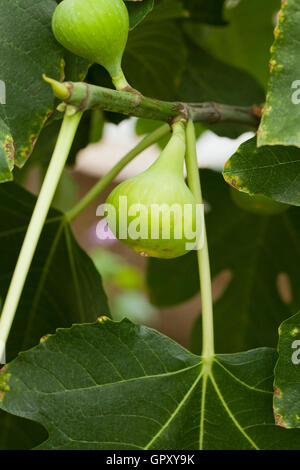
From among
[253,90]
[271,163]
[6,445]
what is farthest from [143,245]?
[253,90]

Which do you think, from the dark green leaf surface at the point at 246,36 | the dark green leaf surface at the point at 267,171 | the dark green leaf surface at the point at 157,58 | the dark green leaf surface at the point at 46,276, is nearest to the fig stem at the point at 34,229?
the dark green leaf surface at the point at 267,171

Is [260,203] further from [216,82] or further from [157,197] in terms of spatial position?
[216,82]

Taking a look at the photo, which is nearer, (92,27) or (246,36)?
(92,27)

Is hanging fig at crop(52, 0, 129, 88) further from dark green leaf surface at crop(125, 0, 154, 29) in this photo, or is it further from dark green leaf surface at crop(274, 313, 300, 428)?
dark green leaf surface at crop(274, 313, 300, 428)

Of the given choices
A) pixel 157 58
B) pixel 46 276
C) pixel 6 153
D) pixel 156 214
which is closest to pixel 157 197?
pixel 156 214

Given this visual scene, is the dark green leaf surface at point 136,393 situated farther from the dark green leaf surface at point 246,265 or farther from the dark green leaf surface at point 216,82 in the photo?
the dark green leaf surface at point 216,82

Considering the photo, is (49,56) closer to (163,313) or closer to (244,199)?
(244,199)
